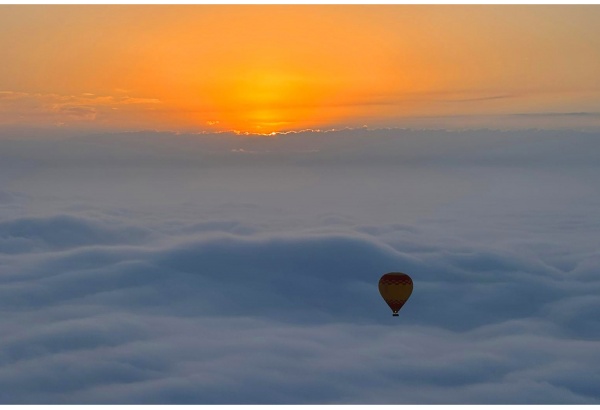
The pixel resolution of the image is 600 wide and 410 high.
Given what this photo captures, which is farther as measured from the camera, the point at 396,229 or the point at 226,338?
the point at 396,229

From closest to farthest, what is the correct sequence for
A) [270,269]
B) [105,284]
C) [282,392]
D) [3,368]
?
[282,392] → [3,368] → [105,284] → [270,269]

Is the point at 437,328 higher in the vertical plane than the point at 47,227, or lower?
lower

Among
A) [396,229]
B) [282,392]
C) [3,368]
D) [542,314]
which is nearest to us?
[282,392]

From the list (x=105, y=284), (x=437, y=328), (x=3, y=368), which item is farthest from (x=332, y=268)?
(x=3, y=368)

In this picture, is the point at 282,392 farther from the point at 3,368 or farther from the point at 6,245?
the point at 6,245

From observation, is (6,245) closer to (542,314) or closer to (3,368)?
(3,368)

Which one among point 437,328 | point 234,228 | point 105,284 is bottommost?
point 437,328
